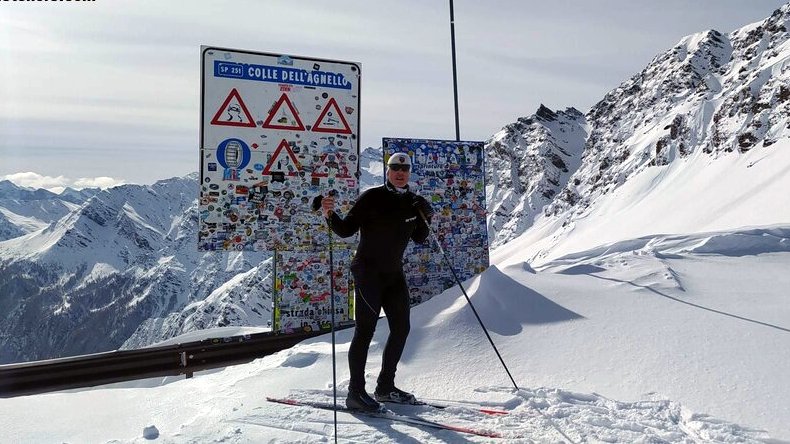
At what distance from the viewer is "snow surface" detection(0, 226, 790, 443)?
4.32 meters

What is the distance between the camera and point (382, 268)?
16.4 feet

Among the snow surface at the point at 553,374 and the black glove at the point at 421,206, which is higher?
the black glove at the point at 421,206

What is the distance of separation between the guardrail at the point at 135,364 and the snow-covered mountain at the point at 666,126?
64.0 metres

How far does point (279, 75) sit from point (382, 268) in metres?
5.77

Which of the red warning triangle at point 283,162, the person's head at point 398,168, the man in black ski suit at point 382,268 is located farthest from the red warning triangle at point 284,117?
the person's head at point 398,168

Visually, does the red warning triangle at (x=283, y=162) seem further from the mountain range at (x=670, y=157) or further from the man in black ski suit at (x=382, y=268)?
the man in black ski suit at (x=382, y=268)

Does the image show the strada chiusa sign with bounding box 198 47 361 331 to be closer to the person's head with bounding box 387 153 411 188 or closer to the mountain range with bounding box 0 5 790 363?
the mountain range with bounding box 0 5 790 363

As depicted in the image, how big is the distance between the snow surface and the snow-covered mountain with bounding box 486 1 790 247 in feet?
207

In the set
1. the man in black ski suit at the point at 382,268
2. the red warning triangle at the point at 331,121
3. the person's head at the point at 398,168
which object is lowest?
the man in black ski suit at the point at 382,268

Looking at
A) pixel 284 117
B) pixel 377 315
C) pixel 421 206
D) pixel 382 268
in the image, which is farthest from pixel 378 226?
pixel 284 117

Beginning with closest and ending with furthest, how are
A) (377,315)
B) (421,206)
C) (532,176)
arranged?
(377,315) → (421,206) → (532,176)

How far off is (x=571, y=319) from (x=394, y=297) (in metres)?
2.33

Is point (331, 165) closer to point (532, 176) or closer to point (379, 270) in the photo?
point (379, 270)

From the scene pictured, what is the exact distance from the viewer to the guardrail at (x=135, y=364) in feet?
25.4
